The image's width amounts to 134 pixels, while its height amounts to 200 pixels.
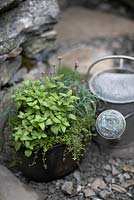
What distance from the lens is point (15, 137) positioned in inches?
98.4

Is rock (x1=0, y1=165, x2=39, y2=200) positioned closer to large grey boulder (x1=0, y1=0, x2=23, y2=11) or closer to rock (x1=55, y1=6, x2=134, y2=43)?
large grey boulder (x1=0, y1=0, x2=23, y2=11)

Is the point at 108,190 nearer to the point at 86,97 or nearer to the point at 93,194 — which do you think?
the point at 93,194

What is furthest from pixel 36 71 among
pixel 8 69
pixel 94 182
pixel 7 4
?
pixel 94 182

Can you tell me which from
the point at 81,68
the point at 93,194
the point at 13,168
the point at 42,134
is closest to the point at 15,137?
the point at 42,134

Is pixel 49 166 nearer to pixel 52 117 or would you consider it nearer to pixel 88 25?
pixel 52 117

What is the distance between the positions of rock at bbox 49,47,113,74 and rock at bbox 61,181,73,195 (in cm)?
115

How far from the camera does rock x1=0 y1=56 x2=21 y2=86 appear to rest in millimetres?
3039

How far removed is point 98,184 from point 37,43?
1.18 m

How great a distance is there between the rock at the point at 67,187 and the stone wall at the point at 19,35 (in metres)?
0.54

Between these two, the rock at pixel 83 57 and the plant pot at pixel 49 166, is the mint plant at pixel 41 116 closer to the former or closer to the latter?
the plant pot at pixel 49 166

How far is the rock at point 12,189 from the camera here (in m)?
2.60

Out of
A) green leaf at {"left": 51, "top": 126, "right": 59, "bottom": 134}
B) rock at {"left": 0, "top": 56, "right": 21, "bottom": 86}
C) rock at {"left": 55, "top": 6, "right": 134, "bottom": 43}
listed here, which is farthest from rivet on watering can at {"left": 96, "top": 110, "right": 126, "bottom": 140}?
rock at {"left": 55, "top": 6, "right": 134, "bottom": 43}

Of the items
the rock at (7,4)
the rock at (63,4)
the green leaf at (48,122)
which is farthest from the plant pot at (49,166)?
the rock at (63,4)

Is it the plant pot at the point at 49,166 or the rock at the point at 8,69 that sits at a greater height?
the rock at the point at 8,69
